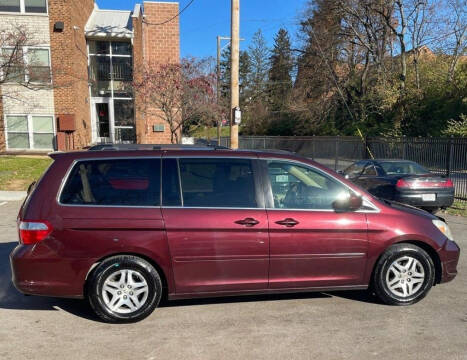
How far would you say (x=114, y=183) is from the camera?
369 centimetres

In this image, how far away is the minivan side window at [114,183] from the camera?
3615 millimetres

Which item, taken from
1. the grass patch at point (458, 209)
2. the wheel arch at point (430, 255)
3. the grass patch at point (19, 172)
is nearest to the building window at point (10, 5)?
the grass patch at point (19, 172)

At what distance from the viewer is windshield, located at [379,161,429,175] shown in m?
8.80

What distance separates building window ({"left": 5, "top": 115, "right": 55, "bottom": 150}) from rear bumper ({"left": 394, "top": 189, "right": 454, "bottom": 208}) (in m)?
16.7

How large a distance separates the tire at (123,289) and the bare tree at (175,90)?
38.4ft

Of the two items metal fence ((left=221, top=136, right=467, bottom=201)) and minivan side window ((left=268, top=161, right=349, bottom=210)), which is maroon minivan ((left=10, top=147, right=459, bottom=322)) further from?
metal fence ((left=221, top=136, right=467, bottom=201))

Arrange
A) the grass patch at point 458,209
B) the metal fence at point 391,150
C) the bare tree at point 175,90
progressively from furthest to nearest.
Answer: the bare tree at point 175,90 < the metal fence at point 391,150 < the grass patch at point 458,209

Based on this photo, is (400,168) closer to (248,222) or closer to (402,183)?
(402,183)

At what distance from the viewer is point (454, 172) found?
11938mm

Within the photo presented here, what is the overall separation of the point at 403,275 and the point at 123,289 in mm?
2967

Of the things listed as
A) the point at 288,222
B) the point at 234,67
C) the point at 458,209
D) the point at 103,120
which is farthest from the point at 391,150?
the point at 103,120

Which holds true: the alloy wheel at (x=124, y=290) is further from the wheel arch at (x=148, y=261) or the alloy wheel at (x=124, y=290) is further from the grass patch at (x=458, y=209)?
the grass patch at (x=458, y=209)

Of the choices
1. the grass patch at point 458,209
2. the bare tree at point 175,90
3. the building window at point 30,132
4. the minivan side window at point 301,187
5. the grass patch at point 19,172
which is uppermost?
the bare tree at point 175,90

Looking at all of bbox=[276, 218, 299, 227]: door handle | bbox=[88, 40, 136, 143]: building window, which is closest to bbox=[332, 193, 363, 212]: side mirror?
bbox=[276, 218, 299, 227]: door handle
